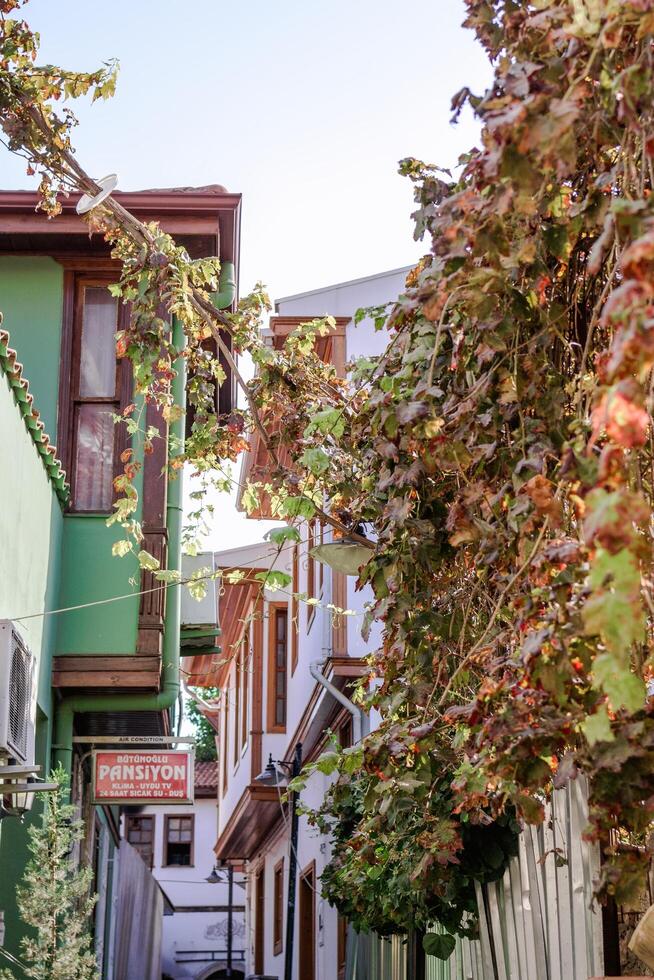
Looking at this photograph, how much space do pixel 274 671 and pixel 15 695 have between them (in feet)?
46.0

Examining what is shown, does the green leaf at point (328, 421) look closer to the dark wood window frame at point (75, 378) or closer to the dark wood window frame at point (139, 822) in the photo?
the dark wood window frame at point (75, 378)

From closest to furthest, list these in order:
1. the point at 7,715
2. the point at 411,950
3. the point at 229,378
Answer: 1. the point at 7,715
2. the point at 411,950
3. the point at 229,378

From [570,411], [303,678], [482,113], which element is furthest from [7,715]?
[303,678]

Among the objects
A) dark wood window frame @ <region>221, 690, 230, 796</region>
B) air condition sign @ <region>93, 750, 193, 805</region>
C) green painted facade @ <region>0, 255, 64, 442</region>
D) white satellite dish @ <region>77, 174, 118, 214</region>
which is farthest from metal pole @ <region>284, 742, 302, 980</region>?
dark wood window frame @ <region>221, 690, 230, 796</region>

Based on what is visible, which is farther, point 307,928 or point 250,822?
point 250,822

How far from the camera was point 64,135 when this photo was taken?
6.20 meters

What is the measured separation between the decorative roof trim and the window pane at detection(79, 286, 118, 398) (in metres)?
1.08

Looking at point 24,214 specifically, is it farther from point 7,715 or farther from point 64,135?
point 7,715

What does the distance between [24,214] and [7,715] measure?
519 cm

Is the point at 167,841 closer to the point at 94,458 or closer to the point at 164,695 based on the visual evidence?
the point at 164,695

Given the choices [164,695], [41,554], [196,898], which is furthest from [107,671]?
[196,898]

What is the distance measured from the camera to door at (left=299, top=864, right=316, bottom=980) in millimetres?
16938

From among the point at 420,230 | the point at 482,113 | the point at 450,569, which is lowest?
the point at 450,569

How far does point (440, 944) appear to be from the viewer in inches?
218
